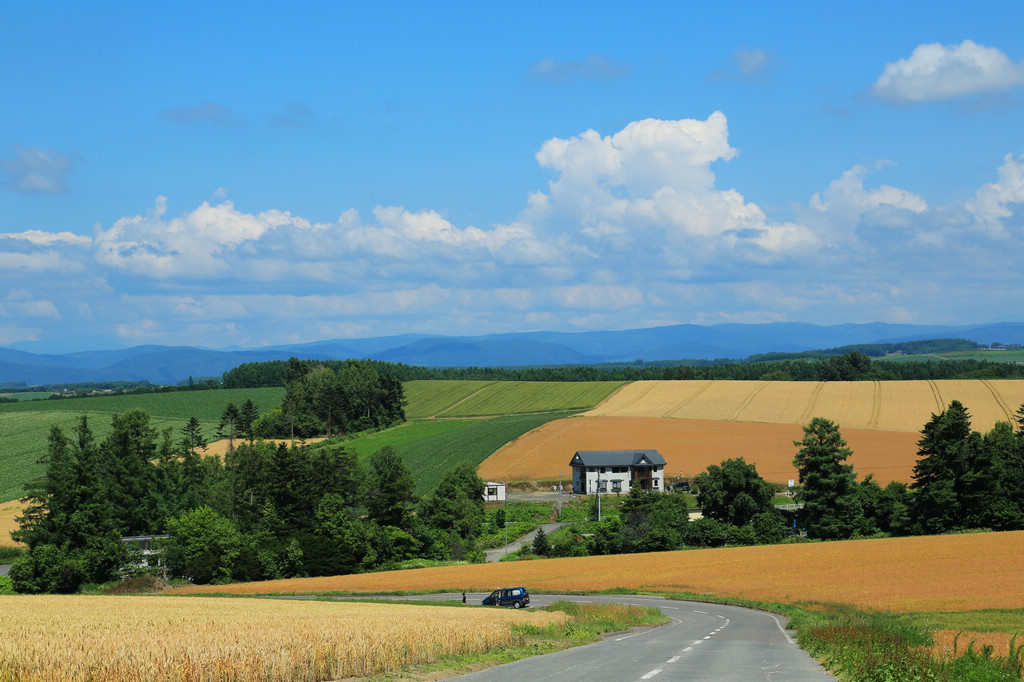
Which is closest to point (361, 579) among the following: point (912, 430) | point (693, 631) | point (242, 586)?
point (242, 586)

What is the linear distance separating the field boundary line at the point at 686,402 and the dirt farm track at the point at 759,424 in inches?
8.0

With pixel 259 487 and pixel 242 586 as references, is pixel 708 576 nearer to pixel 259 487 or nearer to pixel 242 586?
pixel 242 586

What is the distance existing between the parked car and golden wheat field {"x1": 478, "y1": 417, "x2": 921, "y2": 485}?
235 feet

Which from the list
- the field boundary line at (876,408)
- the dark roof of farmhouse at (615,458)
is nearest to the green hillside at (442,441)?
the dark roof of farmhouse at (615,458)

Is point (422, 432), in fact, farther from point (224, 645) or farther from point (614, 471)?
point (224, 645)

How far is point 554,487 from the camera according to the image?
415 feet

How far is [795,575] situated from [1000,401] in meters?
103

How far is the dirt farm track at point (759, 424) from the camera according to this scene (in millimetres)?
123125

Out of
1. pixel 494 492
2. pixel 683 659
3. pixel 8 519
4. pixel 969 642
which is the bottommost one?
pixel 8 519

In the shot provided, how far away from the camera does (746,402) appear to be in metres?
165

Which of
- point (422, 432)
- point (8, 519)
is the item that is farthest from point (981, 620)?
point (422, 432)

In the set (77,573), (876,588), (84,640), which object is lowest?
(77,573)

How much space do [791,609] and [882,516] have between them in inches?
2044

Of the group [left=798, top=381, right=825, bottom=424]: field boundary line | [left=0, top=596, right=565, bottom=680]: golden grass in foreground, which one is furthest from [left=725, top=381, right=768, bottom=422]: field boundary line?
[left=0, top=596, right=565, bottom=680]: golden grass in foreground
